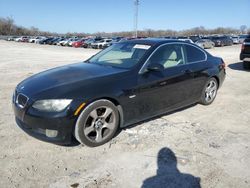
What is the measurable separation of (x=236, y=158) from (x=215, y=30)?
130693 millimetres

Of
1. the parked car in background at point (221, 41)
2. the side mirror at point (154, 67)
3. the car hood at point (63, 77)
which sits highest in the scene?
the parked car in background at point (221, 41)

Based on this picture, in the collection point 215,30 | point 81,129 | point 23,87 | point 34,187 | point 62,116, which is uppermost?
point 215,30

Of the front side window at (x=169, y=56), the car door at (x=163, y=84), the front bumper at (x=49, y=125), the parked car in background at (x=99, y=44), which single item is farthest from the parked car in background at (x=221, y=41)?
the front bumper at (x=49, y=125)

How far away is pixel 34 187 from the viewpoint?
2.91 m

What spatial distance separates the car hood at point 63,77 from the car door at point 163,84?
46 centimetres

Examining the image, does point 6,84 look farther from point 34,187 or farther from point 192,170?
point 192,170

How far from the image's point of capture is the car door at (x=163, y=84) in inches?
167

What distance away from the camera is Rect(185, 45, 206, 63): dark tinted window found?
5305 millimetres

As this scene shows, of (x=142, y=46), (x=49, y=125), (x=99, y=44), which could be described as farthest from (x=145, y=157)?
(x=99, y=44)

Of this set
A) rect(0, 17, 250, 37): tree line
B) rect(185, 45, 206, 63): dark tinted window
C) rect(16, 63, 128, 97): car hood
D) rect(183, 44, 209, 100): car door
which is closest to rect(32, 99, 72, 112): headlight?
rect(16, 63, 128, 97): car hood

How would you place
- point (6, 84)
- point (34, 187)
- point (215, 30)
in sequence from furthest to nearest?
1. point (215, 30)
2. point (6, 84)
3. point (34, 187)

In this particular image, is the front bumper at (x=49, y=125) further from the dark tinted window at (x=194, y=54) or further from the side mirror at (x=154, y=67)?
the dark tinted window at (x=194, y=54)

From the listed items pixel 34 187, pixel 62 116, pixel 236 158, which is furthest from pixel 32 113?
pixel 236 158

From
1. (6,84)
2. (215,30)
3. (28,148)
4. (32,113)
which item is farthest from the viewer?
(215,30)
